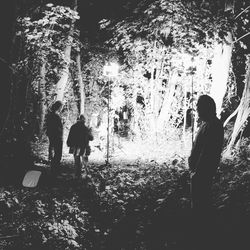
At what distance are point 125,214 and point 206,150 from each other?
2754mm

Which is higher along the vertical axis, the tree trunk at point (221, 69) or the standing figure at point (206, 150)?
the tree trunk at point (221, 69)

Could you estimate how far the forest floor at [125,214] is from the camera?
17.1 ft

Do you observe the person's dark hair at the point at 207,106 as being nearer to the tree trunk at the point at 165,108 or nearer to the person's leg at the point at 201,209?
the person's leg at the point at 201,209

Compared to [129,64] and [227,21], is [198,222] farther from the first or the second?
[129,64]

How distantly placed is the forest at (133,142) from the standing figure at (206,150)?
3.36 feet

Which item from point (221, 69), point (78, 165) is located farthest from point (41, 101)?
point (221, 69)

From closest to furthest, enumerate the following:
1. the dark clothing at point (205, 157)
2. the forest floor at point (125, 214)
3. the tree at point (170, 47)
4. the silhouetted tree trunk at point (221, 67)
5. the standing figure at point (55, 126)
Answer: the dark clothing at point (205, 157) < the forest floor at point (125, 214) < the standing figure at point (55, 126) < the silhouetted tree trunk at point (221, 67) < the tree at point (170, 47)

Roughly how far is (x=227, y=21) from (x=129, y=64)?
9088 mm

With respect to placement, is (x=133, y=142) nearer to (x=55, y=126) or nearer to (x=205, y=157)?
(x=55, y=126)

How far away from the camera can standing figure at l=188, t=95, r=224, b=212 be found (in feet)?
15.2

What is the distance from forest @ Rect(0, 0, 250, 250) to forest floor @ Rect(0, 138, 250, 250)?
0.08ft

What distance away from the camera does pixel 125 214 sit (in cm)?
661

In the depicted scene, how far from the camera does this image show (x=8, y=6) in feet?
18.5

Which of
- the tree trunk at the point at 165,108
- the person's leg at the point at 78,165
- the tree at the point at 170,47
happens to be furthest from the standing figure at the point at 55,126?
the tree trunk at the point at 165,108
